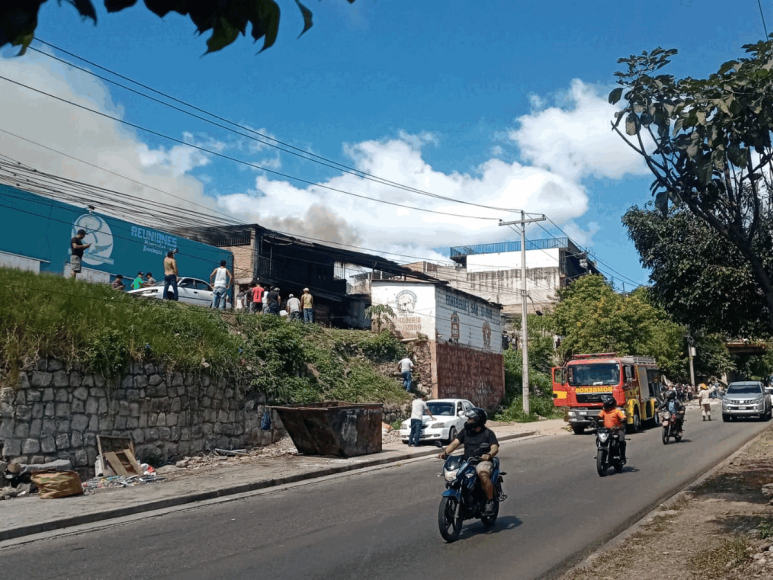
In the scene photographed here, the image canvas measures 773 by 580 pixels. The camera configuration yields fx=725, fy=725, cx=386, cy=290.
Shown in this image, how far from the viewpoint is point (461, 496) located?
27.7 ft

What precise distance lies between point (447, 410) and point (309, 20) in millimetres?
20506

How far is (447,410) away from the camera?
22.4m

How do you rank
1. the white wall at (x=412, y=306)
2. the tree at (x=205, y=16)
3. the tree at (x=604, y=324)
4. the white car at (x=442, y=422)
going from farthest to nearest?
the tree at (x=604, y=324) → the white wall at (x=412, y=306) → the white car at (x=442, y=422) → the tree at (x=205, y=16)

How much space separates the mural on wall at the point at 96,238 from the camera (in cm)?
2612

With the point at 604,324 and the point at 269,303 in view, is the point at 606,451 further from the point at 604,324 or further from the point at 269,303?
the point at 604,324

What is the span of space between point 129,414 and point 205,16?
13803mm

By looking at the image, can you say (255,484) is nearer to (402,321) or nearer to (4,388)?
(4,388)

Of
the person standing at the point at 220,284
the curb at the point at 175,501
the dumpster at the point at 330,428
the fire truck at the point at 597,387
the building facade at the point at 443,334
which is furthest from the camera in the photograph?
the building facade at the point at 443,334

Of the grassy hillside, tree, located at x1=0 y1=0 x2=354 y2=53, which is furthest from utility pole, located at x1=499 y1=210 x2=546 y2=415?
tree, located at x1=0 y1=0 x2=354 y2=53

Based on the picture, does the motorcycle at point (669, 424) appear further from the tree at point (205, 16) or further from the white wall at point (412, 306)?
the tree at point (205, 16)

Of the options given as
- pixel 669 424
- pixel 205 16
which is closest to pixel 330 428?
pixel 669 424

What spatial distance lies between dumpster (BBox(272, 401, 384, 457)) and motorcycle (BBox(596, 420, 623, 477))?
572 cm

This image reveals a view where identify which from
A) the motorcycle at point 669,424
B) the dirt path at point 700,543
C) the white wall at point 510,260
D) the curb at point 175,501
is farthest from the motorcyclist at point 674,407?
the white wall at point 510,260

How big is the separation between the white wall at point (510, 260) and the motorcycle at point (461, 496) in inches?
2177
